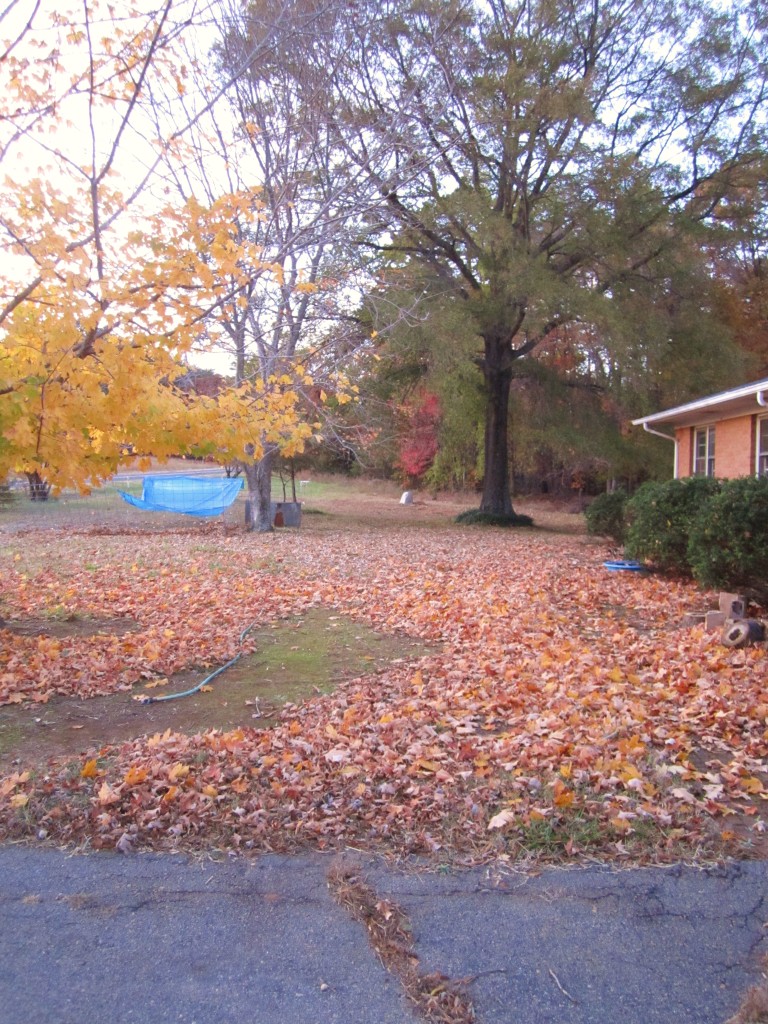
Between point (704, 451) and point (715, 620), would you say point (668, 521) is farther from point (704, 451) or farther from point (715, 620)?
point (704, 451)

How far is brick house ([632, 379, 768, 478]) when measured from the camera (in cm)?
1259

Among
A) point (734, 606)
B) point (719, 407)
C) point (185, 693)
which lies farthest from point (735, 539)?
point (185, 693)

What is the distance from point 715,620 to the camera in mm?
7609

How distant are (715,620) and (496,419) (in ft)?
48.0

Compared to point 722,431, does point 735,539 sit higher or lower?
lower

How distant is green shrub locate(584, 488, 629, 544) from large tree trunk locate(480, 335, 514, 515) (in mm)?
6625

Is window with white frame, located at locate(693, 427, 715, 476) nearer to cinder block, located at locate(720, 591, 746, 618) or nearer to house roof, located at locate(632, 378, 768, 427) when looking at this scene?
house roof, located at locate(632, 378, 768, 427)

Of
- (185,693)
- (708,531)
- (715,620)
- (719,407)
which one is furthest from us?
(719,407)

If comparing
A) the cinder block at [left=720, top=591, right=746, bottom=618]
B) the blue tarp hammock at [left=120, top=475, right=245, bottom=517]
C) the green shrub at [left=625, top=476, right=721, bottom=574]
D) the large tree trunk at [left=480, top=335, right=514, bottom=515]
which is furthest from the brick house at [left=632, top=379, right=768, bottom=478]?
the blue tarp hammock at [left=120, top=475, right=245, bottom=517]

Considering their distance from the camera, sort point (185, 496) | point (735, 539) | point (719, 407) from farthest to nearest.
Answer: point (185, 496) → point (719, 407) → point (735, 539)

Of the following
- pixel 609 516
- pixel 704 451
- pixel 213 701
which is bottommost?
pixel 213 701

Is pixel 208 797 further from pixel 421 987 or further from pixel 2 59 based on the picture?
pixel 2 59

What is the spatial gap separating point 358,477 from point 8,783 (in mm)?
38852

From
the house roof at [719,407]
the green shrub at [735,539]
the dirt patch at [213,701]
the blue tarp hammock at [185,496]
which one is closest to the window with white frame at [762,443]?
the house roof at [719,407]
